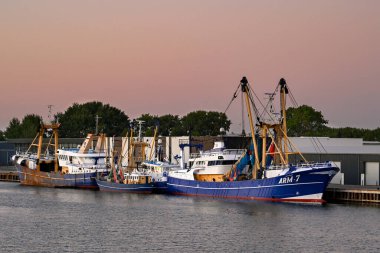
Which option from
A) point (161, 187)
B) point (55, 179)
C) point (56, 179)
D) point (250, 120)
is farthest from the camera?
point (55, 179)

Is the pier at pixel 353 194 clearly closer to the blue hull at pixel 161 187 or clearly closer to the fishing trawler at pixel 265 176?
the fishing trawler at pixel 265 176

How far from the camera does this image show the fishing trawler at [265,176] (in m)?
96.5

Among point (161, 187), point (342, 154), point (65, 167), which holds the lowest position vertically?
point (161, 187)

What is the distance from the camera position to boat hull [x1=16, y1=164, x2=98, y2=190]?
128 meters

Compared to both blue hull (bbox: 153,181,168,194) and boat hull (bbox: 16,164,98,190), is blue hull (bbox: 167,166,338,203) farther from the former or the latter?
boat hull (bbox: 16,164,98,190)

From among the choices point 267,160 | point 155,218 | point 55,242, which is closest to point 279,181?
point 267,160

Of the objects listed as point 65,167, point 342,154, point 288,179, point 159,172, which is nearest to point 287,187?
point 288,179

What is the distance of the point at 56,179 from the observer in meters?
132

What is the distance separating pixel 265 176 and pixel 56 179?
42825 millimetres

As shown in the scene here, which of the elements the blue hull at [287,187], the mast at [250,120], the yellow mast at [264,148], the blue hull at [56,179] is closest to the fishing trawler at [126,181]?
the blue hull at [56,179]

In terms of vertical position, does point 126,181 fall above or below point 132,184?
above

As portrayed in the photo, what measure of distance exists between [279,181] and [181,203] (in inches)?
468

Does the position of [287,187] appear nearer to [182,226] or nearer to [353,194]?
[353,194]

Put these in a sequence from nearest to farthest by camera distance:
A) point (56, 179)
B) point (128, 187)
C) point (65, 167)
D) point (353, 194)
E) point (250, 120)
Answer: point (353, 194), point (250, 120), point (128, 187), point (56, 179), point (65, 167)
